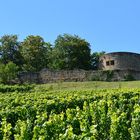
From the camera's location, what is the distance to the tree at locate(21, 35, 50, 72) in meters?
65.1

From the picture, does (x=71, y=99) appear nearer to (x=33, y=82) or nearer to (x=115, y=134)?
(x=115, y=134)

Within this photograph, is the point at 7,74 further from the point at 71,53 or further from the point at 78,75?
the point at 71,53

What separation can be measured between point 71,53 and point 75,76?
1230cm

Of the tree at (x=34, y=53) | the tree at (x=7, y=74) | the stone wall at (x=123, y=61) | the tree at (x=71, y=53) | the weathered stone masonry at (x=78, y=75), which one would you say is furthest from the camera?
the tree at (x=34, y=53)

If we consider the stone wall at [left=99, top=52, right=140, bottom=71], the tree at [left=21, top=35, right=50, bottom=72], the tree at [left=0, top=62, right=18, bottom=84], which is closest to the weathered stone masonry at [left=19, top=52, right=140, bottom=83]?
the tree at [left=0, top=62, right=18, bottom=84]

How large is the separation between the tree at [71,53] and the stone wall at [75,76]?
32.0ft

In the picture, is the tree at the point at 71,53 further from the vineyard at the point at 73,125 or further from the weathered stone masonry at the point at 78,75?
the vineyard at the point at 73,125

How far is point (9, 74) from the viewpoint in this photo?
50.4 m

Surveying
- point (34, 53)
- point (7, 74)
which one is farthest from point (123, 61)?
point (7, 74)

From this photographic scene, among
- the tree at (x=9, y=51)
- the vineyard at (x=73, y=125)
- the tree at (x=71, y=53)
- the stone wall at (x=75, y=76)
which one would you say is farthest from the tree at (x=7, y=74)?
the vineyard at (x=73, y=125)

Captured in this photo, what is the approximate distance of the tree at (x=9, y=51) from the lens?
66.5 metres

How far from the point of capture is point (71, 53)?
6341 cm

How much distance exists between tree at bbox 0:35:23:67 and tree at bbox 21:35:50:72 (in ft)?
3.22

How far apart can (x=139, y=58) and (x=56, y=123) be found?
45685mm
